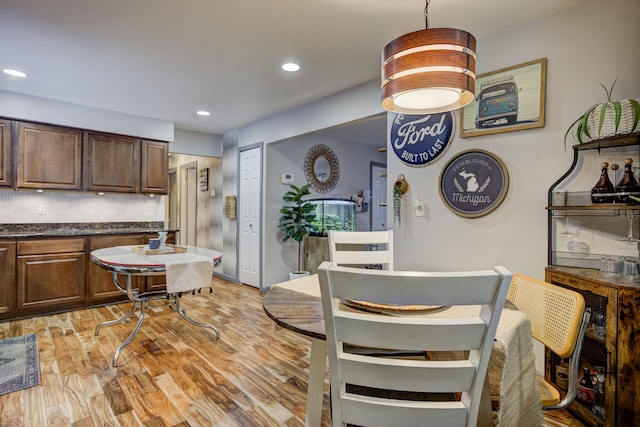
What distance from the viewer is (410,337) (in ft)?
2.52

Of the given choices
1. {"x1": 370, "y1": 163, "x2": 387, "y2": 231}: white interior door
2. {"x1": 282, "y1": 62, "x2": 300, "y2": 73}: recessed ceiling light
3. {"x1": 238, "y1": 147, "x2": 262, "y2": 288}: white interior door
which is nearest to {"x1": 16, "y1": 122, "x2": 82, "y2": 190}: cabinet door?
{"x1": 238, "y1": 147, "x2": 262, "y2": 288}: white interior door

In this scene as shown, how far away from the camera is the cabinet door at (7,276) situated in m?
3.32

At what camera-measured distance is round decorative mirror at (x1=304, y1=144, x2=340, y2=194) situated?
16.9 ft

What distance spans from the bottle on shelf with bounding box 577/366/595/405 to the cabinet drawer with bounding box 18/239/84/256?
466cm

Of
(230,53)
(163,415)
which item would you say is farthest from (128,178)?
(163,415)

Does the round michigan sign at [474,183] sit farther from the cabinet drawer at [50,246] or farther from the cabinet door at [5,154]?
the cabinet door at [5,154]

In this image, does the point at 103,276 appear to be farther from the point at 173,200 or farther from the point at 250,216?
the point at 173,200

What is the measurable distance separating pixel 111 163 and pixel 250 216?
192 centimetres

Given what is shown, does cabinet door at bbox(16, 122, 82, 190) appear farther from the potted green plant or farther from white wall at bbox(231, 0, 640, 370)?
the potted green plant

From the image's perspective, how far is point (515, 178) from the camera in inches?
89.7

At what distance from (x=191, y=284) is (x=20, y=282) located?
2.36 m

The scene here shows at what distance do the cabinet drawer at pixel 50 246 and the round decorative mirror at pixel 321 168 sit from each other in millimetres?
3068

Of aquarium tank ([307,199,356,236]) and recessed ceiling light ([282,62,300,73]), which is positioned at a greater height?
recessed ceiling light ([282,62,300,73])

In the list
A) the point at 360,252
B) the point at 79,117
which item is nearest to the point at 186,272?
the point at 360,252
